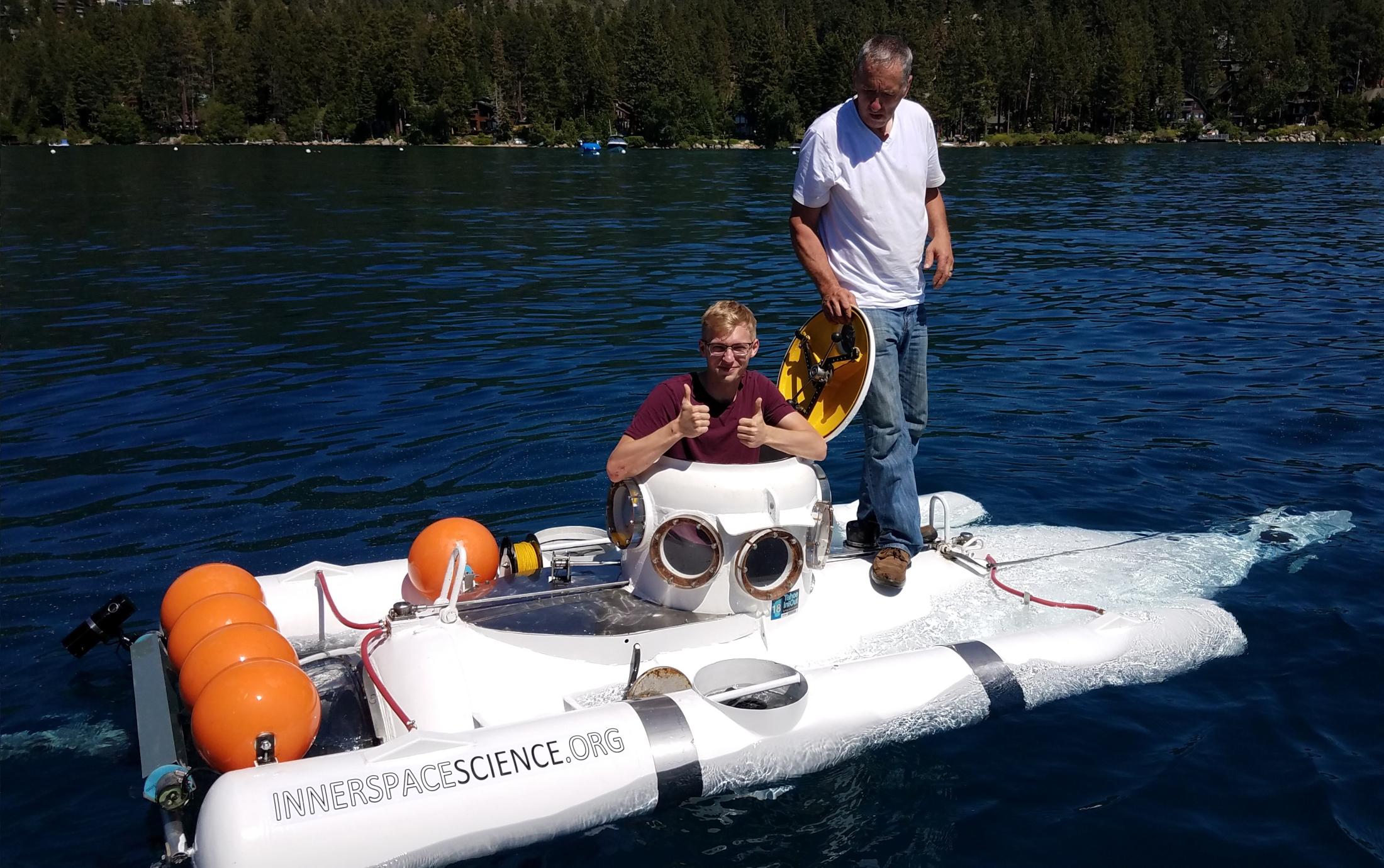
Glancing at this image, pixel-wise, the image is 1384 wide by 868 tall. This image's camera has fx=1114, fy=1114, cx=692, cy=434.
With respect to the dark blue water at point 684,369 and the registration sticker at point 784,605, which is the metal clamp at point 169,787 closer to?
the dark blue water at point 684,369

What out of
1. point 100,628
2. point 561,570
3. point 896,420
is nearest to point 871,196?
point 896,420

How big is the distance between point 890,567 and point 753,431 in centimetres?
145

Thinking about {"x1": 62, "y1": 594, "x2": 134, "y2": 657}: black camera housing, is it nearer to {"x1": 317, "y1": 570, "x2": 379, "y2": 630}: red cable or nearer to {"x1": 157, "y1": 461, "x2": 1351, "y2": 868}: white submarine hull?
{"x1": 157, "y1": 461, "x2": 1351, "y2": 868}: white submarine hull

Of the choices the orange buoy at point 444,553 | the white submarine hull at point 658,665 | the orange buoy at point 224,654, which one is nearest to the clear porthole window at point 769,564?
the white submarine hull at point 658,665

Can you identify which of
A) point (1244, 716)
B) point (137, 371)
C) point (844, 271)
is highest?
point (844, 271)

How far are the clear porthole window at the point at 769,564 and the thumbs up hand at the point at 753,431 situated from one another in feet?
1.47

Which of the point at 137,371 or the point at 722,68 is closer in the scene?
the point at 137,371

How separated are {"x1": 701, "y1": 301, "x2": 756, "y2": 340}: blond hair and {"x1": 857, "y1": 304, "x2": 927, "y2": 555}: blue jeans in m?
1.14

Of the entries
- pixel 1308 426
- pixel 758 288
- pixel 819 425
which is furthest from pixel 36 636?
pixel 758 288

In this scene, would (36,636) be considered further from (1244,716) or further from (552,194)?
(552,194)

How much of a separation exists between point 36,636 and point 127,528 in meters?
1.60

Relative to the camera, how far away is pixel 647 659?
17.8 feet

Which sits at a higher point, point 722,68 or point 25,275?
point 722,68

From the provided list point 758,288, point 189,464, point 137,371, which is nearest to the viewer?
point 189,464
